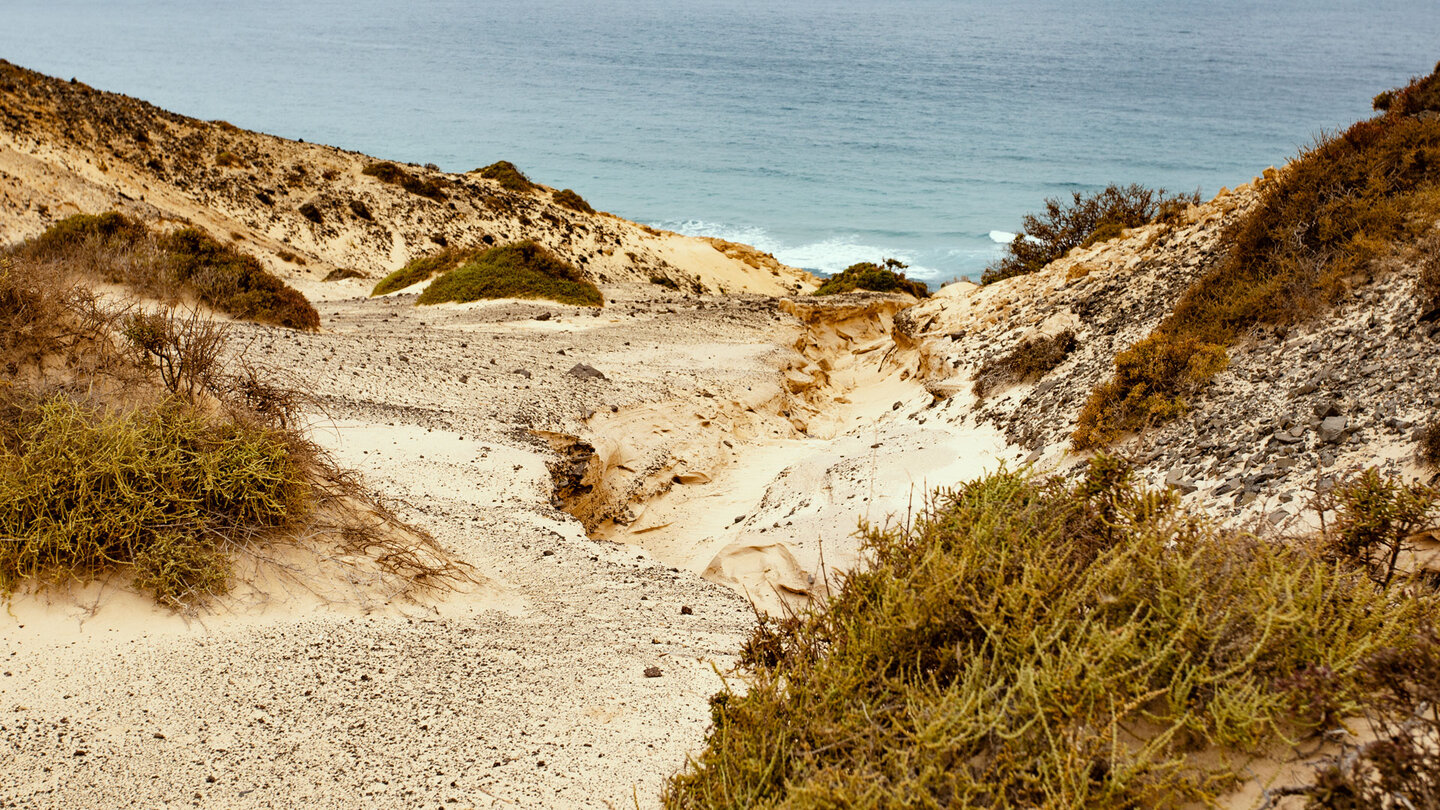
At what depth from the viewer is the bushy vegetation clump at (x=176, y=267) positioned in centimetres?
1260

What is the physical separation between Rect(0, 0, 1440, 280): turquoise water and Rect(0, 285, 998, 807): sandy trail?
3419 cm

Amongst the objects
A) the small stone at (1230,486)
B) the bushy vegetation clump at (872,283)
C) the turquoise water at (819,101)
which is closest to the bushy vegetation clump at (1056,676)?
the small stone at (1230,486)

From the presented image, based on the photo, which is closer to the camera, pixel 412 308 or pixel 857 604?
pixel 857 604

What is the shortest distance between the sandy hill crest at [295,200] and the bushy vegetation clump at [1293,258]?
944 inches

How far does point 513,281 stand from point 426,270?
5087mm


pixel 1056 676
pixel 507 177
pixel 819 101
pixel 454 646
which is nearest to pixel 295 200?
pixel 507 177

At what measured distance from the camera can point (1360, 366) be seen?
684 cm

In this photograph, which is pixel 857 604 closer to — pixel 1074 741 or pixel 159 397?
pixel 1074 741

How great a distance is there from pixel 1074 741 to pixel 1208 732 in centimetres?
50

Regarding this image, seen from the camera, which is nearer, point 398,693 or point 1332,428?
point 398,693

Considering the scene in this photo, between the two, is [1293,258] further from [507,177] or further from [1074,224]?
[507,177]

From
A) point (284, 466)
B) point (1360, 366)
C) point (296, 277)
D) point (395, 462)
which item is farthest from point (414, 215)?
point (1360, 366)

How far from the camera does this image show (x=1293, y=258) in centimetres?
→ 873

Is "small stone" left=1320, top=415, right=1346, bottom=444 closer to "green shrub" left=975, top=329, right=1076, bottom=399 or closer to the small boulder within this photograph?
the small boulder
